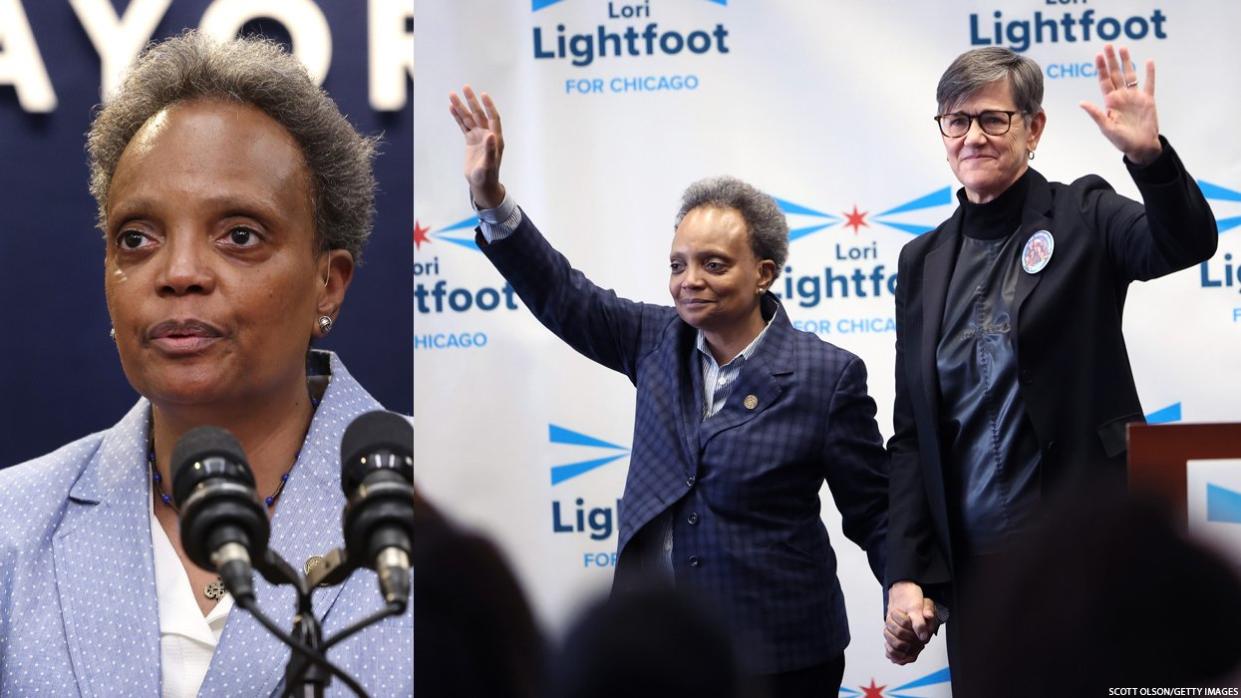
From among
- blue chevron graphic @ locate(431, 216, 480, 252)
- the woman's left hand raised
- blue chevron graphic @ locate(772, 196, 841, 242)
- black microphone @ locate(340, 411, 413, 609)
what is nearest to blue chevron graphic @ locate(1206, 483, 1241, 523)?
the woman's left hand raised

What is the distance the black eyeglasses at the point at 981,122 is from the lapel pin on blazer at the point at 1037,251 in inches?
11.3

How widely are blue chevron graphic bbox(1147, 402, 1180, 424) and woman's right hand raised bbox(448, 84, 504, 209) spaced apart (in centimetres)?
162

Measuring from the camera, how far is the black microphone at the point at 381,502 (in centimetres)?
119

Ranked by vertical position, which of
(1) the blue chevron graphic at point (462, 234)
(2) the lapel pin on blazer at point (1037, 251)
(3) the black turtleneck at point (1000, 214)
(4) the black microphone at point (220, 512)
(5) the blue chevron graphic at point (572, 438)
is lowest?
(4) the black microphone at point (220, 512)

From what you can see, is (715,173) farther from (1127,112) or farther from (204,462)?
(204,462)

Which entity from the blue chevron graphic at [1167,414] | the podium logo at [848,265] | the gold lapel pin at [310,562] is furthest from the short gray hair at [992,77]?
the gold lapel pin at [310,562]

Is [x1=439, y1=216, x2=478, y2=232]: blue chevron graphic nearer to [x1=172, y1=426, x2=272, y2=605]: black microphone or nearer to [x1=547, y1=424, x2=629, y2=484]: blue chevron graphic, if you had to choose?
A: [x1=547, y1=424, x2=629, y2=484]: blue chevron graphic

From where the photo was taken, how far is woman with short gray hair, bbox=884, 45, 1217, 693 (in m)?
2.89

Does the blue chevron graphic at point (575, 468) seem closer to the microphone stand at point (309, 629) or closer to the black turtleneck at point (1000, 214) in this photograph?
the black turtleneck at point (1000, 214)

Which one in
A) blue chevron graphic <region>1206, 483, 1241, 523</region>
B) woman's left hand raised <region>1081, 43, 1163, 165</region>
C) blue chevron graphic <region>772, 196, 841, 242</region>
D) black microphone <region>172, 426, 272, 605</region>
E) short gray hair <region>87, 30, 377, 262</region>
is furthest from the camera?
blue chevron graphic <region>772, 196, 841, 242</region>

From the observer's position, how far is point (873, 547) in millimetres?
3242

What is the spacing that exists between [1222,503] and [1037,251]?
0.63 metres

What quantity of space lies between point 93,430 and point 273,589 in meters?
1.69

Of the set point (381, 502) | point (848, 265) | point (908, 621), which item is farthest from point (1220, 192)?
point (381, 502)
